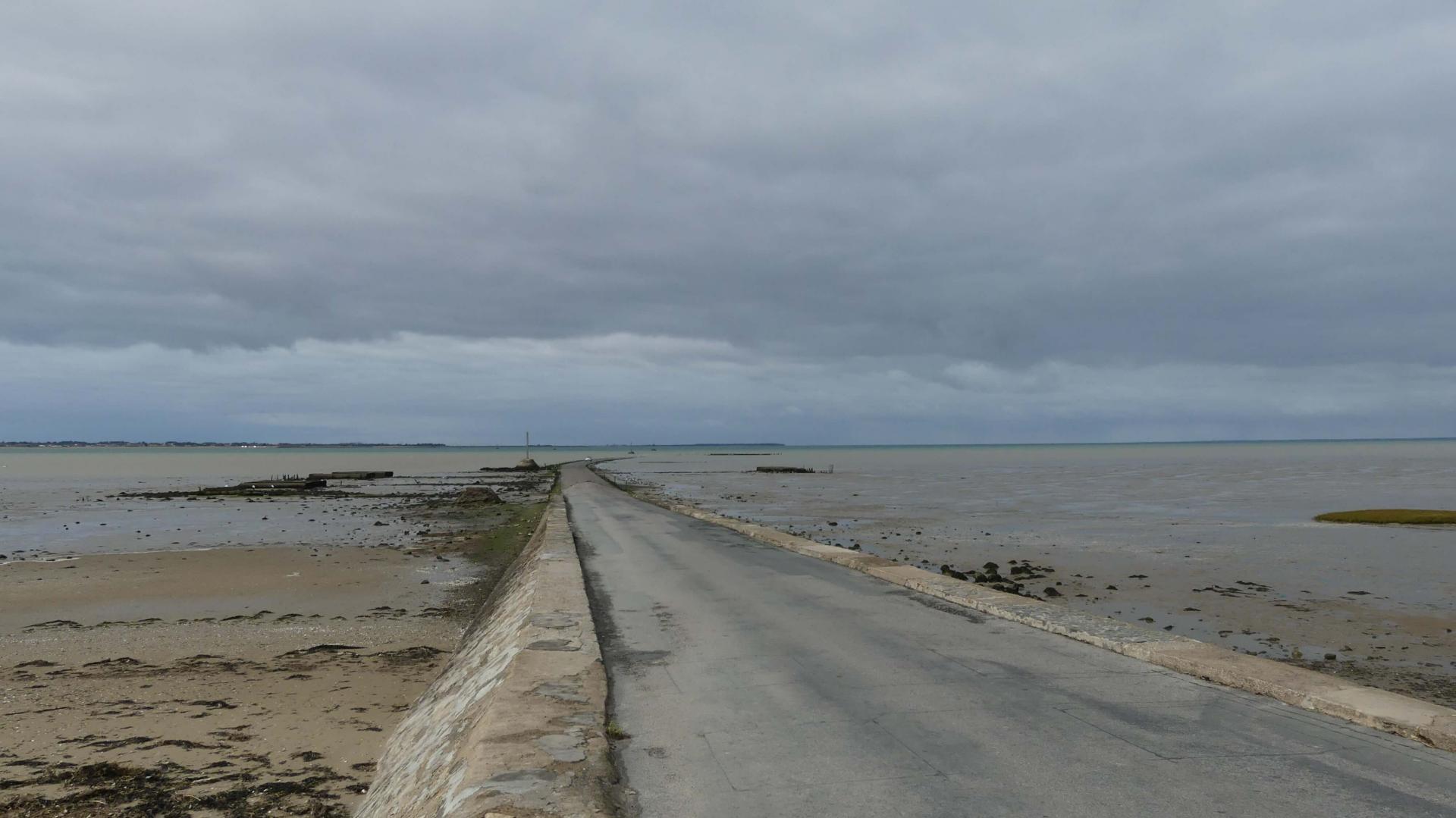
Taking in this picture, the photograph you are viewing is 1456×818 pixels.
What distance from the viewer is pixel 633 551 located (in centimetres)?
2030

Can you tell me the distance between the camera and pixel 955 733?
6.76m

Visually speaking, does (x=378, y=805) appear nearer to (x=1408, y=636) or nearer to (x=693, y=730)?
(x=693, y=730)

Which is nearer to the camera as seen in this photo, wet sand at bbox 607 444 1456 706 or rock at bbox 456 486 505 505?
wet sand at bbox 607 444 1456 706

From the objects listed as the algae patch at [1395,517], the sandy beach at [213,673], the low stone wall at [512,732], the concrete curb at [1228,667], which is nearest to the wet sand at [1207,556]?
the algae patch at [1395,517]

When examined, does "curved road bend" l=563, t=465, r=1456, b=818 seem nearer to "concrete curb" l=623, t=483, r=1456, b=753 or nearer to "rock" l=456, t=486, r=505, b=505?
"concrete curb" l=623, t=483, r=1456, b=753

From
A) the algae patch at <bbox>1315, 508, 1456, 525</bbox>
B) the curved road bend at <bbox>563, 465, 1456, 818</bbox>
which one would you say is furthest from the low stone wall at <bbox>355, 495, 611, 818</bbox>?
the algae patch at <bbox>1315, 508, 1456, 525</bbox>

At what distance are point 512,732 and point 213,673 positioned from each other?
8.08 m

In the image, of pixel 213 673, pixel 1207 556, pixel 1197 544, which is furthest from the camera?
pixel 1197 544

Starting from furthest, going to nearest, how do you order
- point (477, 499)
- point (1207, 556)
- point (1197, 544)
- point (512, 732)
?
point (477, 499) → point (1197, 544) → point (1207, 556) → point (512, 732)

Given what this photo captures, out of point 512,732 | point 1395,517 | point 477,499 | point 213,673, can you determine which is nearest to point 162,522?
point 477,499

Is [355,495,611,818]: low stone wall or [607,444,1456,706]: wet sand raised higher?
[355,495,611,818]: low stone wall

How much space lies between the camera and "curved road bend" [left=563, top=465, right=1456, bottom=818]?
546cm

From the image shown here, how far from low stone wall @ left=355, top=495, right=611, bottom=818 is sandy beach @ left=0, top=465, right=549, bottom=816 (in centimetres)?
77

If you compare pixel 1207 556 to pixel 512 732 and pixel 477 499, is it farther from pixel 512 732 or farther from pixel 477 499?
pixel 477 499
